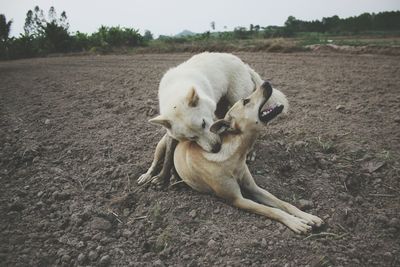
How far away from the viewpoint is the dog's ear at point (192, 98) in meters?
3.68

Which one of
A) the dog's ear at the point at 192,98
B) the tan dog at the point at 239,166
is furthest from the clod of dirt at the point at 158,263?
the dog's ear at the point at 192,98

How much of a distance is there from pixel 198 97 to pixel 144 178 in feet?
3.86

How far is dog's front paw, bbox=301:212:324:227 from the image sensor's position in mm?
2926

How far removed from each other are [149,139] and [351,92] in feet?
13.1

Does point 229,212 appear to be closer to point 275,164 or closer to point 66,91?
point 275,164

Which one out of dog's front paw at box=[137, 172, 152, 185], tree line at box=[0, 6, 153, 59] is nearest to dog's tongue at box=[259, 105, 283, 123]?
dog's front paw at box=[137, 172, 152, 185]

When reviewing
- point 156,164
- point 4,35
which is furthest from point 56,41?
point 156,164

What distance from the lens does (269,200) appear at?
3.25 meters

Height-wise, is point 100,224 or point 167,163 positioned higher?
point 167,163

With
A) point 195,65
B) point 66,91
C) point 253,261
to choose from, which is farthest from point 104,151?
point 66,91

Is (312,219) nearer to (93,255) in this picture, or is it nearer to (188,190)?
(188,190)

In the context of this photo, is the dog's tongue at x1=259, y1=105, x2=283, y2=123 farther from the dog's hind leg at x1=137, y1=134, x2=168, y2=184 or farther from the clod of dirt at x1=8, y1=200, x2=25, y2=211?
the clod of dirt at x1=8, y1=200, x2=25, y2=211

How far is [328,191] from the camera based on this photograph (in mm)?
3396

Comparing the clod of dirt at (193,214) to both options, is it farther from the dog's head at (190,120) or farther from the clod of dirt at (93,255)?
the clod of dirt at (93,255)
